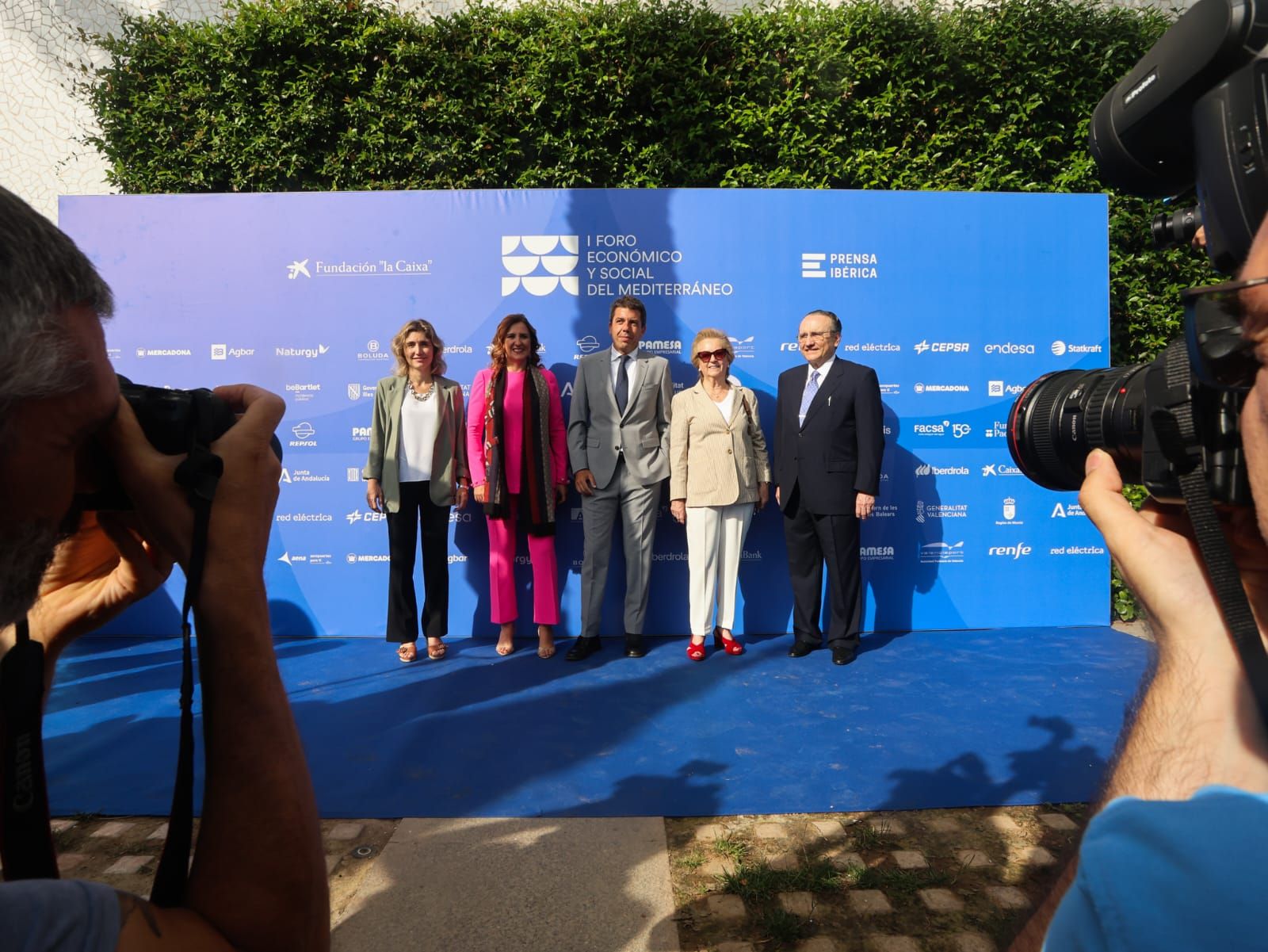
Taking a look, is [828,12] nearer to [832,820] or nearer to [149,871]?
[832,820]

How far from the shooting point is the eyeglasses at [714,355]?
440 cm

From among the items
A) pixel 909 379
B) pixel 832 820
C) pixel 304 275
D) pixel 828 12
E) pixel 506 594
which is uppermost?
pixel 828 12

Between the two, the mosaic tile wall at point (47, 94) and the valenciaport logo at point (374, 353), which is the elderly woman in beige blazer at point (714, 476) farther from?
the mosaic tile wall at point (47, 94)

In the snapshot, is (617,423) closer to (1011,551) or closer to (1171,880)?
(1011,551)

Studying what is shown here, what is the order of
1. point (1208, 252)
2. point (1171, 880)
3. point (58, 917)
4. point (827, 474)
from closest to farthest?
point (1171, 880) < point (58, 917) < point (1208, 252) < point (827, 474)

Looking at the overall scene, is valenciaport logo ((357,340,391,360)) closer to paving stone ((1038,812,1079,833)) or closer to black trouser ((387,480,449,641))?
black trouser ((387,480,449,641))

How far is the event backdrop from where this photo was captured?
4723 mm

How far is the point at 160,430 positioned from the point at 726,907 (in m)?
1.93

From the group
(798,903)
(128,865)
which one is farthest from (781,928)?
(128,865)

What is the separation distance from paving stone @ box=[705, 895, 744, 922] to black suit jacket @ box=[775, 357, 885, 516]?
8.33ft

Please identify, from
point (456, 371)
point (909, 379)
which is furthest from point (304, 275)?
point (909, 379)

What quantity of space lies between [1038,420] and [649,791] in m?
1.99

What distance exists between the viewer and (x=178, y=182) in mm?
5242

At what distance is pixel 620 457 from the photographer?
4.46 m
